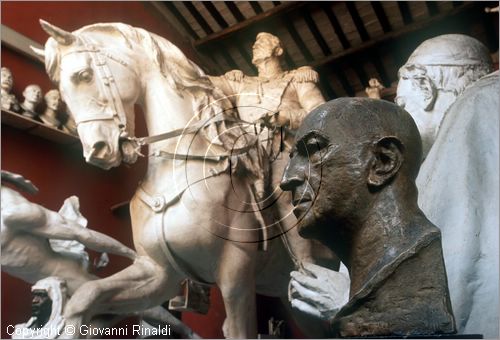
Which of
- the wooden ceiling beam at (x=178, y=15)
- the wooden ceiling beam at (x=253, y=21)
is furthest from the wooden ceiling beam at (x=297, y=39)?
the wooden ceiling beam at (x=178, y=15)

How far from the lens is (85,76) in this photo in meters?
2.83

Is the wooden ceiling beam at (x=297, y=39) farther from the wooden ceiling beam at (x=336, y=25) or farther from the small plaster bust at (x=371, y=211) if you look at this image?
the small plaster bust at (x=371, y=211)

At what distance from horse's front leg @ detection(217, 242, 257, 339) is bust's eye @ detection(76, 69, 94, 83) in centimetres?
97

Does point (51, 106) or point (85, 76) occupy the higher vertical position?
point (85, 76)

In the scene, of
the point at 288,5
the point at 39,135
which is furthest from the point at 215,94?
the point at 288,5

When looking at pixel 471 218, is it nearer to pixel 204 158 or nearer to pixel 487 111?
pixel 487 111

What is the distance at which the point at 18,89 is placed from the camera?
4129 millimetres

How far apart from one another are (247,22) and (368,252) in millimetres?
4080

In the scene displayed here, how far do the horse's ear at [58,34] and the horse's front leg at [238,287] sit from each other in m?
1.18

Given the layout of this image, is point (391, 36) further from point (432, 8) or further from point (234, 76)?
point (234, 76)

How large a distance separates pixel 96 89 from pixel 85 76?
0.08 m

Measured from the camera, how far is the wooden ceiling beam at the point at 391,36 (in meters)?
5.04

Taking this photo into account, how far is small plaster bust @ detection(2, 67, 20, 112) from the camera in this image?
12.7 feet

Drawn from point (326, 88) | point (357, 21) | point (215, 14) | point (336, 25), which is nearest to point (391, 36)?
point (357, 21)
